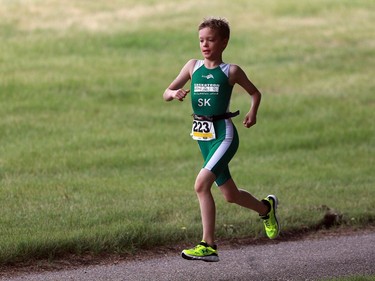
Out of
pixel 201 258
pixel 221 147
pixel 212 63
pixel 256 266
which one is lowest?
pixel 256 266

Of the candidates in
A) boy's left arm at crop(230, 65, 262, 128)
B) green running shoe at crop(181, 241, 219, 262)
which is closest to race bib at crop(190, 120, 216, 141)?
boy's left arm at crop(230, 65, 262, 128)

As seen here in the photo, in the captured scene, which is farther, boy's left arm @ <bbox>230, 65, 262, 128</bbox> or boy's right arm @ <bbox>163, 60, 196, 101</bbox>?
boy's right arm @ <bbox>163, 60, 196, 101</bbox>

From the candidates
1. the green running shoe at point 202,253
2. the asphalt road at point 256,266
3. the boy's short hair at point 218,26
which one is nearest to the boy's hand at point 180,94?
the boy's short hair at point 218,26

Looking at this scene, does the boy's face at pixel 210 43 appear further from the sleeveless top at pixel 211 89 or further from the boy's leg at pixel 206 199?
the boy's leg at pixel 206 199

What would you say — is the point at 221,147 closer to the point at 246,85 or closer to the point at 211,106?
the point at 211,106

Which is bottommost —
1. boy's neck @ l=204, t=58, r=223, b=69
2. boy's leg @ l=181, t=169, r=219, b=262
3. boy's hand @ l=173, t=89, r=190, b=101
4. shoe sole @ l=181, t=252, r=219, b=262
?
shoe sole @ l=181, t=252, r=219, b=262

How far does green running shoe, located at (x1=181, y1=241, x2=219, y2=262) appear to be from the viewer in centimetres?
→ 770

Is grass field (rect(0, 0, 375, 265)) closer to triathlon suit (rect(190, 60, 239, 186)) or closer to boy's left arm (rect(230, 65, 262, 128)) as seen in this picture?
triathlon suit (rect(190, 60, 239, 186))

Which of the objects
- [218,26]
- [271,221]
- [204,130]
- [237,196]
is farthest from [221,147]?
[271,221]

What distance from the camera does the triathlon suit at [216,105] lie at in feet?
25.4

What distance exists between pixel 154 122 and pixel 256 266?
8706 millimetres

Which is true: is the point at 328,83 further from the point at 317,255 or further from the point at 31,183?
the point at 317,255

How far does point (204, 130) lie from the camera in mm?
7891

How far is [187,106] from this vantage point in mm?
18438
